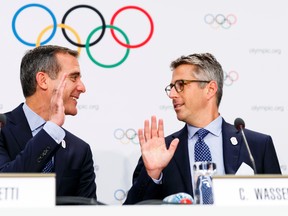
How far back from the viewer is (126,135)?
116 inches

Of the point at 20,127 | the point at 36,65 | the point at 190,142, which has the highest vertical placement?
the point at 36,65

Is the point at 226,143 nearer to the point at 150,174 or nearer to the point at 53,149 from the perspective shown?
the point at 150,174

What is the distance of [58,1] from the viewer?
3004 millimetres

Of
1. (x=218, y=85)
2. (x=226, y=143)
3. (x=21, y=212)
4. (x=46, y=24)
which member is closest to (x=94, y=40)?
(x=46, y=24)

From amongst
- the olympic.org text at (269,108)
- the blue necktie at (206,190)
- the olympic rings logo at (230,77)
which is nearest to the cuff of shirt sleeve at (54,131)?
the blue necktie at (206,190)

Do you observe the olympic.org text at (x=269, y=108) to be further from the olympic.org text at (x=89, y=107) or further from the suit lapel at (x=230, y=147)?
the olympic.org text at (x=89, y=107)

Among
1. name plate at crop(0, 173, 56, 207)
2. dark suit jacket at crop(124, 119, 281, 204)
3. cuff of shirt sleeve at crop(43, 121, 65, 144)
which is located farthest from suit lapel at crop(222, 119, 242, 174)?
name plate at crop(0, 173, 56, 207)

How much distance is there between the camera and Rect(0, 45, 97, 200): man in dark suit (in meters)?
2.54

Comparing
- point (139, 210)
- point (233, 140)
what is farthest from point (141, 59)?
point (139, 210)

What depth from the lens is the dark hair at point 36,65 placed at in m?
2.75

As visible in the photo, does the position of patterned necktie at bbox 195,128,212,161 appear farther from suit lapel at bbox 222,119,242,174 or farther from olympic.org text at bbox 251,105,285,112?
olympic.org text at bbox 251,105,285,112

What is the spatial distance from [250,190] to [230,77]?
4.93 ft

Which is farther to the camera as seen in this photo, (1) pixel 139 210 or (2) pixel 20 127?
(2) pixel 20 127

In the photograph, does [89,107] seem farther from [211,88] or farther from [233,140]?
[233,140]
